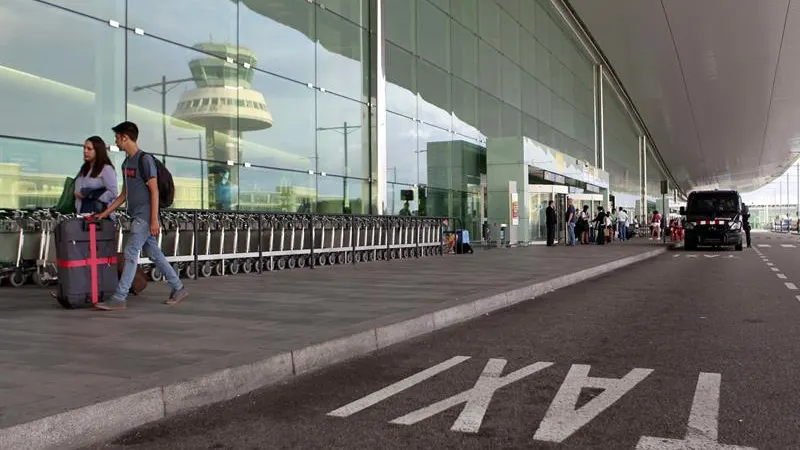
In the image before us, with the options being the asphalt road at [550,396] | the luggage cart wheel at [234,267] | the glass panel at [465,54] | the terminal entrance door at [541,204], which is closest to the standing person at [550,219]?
the terminal entrance door at [541,204]

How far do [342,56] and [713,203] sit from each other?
15849 millimetres

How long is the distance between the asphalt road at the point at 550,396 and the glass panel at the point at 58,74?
834 cm

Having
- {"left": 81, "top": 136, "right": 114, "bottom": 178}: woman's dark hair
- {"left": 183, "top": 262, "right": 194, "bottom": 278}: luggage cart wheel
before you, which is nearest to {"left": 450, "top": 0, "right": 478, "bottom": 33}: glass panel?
{"left": 183, "top": 262, "right": 194, "bottom": 278}: luggage cart wheel

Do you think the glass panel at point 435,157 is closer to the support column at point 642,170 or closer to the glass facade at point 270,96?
the glass facade at point 270,96

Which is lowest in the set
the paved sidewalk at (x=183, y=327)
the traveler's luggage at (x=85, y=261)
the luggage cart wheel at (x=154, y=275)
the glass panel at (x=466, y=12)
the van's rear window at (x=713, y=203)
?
the paved sidewalk at (x=183, y=327)

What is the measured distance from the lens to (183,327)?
634 centimetres

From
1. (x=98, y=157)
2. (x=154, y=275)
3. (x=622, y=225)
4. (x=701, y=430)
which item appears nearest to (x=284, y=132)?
(x=154, y=275)

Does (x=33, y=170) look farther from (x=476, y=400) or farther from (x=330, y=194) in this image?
(x=476, y=400)

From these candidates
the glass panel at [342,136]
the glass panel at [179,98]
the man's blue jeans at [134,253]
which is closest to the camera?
the man's blue jeans at [134,253]

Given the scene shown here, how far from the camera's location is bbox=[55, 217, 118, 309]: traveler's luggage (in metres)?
7.04

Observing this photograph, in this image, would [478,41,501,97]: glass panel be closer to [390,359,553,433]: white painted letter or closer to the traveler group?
the traveler group

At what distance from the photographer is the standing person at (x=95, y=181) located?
7.59 m

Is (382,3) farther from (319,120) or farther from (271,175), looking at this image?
(271,175)

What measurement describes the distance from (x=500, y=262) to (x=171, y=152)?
27.1ft
